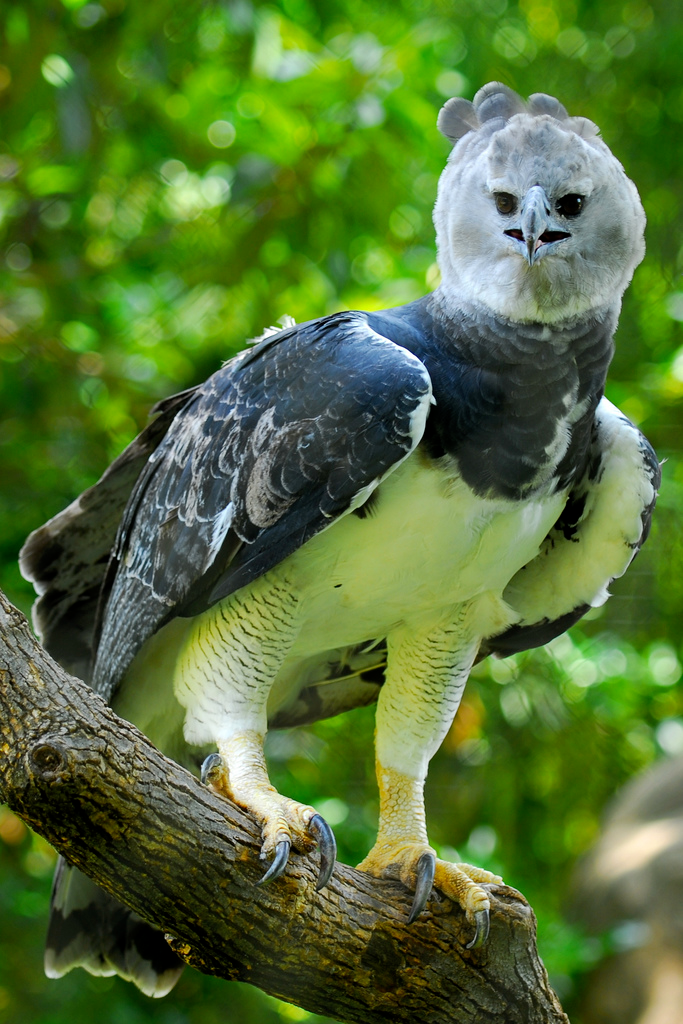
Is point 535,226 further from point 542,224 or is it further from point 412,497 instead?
point 412,497

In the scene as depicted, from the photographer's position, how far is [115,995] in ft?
10.1

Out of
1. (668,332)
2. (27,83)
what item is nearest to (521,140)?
(27,83)

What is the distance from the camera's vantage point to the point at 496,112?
2.00m

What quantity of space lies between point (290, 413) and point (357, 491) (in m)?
0.21

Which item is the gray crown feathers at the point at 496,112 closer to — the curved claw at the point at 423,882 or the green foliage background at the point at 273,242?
the green foliage background at the point at 273,242

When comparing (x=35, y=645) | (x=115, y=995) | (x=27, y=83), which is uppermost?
(x=27, y=83)

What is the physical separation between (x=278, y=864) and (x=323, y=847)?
128mm

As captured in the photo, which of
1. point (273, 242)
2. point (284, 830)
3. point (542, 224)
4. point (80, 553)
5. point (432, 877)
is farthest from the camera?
point (273, 242)

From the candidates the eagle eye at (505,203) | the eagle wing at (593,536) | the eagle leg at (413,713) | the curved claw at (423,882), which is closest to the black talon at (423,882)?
the curved claw at (423,882)

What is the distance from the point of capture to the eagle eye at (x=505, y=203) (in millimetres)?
1798

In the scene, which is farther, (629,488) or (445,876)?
(629,488)

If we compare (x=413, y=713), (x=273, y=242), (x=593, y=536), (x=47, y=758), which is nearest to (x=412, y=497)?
(x=593, y=536)

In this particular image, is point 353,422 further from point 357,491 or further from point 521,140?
point 521,140

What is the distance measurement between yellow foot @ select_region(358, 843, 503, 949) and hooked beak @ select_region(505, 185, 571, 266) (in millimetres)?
1075
